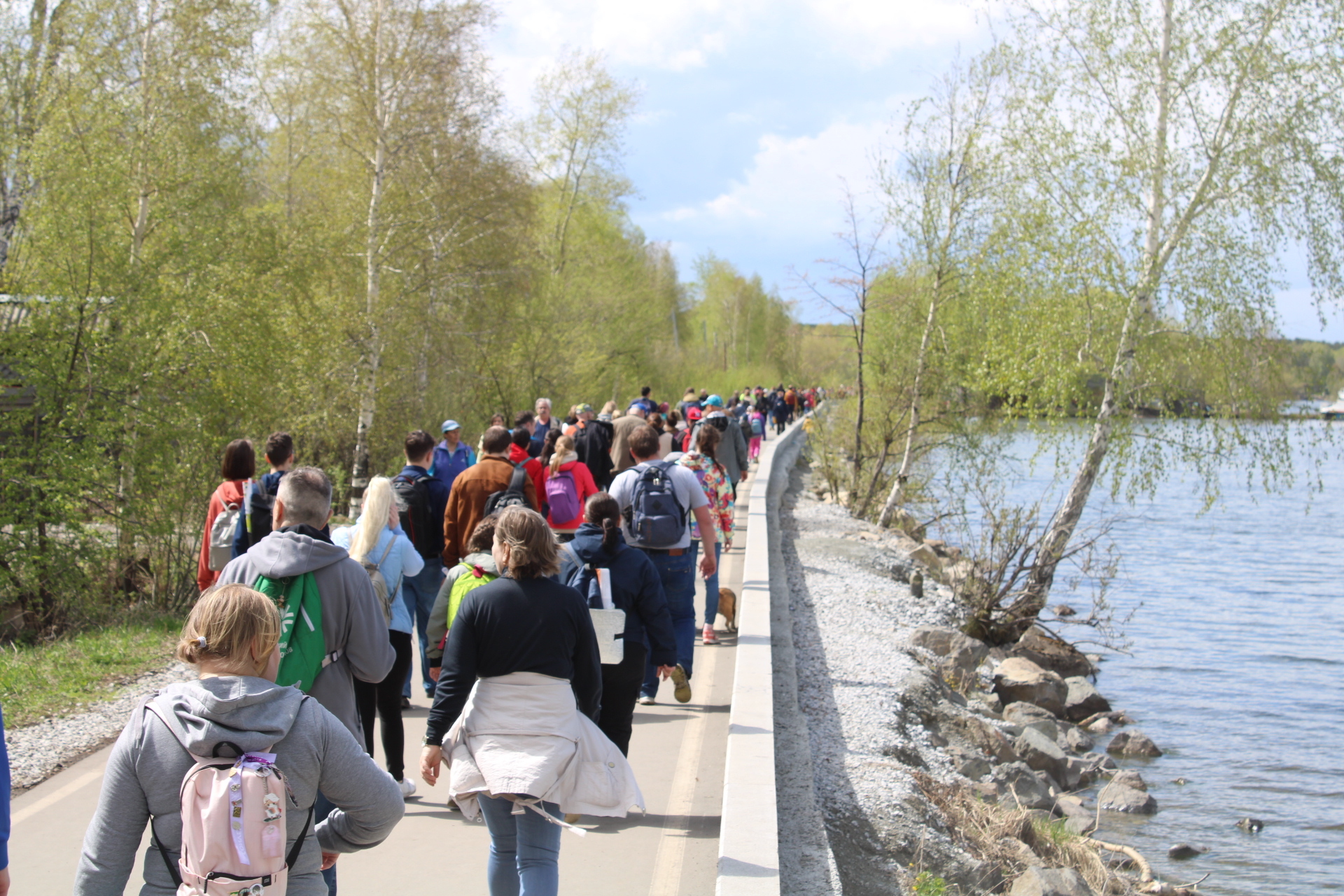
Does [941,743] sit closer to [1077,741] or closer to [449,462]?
[1077,741]

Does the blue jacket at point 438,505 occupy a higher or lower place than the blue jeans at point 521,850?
higher

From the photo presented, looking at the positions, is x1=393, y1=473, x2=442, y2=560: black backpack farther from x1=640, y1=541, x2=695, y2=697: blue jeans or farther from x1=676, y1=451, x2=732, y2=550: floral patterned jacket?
x1=676, y1=451, x2=732, y2=550: floral patterned jacket

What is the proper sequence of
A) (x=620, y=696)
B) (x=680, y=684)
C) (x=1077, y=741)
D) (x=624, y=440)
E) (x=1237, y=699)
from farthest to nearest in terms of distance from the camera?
1. (x=1237, y=699)
2. (x=1077, y=741)
3. (x=624, y=440)
4. (x=680, y=684)
5. (x=620, y=696)

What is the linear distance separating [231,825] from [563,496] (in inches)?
254

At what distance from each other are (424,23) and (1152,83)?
43.1ft

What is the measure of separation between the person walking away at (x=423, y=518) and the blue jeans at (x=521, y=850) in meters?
3.48

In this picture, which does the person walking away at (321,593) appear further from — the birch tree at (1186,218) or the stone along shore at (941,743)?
the birch tree at (1186,218)

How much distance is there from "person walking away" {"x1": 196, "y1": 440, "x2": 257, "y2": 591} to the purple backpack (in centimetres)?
267

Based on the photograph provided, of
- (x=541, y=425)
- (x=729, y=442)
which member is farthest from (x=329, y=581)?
(x=729, y=442)

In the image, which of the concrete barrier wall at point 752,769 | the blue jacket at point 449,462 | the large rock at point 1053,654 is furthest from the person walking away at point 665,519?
the large rock at point 1053,654

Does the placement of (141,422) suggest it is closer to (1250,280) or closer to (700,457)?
(700,457)

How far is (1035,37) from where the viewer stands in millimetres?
19859

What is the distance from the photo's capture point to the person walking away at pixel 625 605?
17.8 ft

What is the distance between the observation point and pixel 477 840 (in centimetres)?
556
